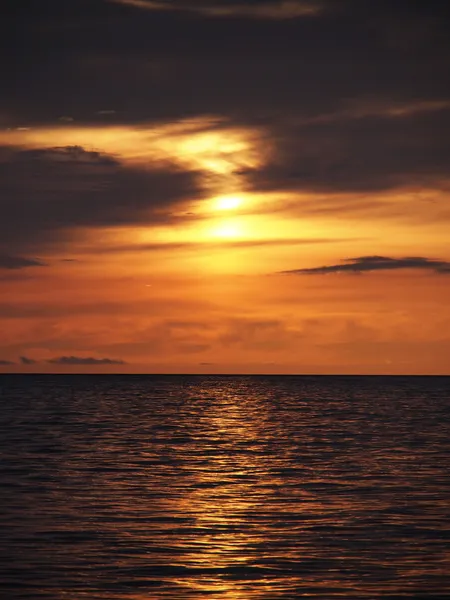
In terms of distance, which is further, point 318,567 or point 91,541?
point 91,541

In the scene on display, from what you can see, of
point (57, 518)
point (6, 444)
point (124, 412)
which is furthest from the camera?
point (124, 412)

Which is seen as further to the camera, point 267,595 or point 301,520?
point 301,520

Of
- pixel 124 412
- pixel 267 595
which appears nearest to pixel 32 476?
pixel 267 595

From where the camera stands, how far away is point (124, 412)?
366 ft

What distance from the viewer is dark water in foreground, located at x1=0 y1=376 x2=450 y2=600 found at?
82.2 ft

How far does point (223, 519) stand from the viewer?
34094 mm

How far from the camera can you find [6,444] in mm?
64125

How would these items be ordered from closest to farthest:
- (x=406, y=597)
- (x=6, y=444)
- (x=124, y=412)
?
(x=406, y=597)
(x=6, y=444)
(x=124, y=412)

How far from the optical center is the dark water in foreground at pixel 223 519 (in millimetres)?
25062

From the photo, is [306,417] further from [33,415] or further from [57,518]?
[57,518]

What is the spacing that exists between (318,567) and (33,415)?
262ft

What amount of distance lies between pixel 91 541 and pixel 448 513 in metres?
12.9

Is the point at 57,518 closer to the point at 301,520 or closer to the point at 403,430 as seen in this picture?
the point at 301,520

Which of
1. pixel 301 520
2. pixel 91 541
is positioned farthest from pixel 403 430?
pixel 91 541
